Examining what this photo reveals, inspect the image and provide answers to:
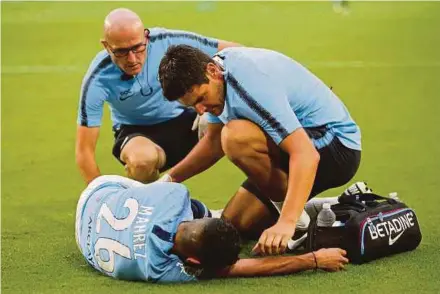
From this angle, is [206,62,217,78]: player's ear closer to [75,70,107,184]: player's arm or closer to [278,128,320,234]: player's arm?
[278,128,320,234]: player's arm

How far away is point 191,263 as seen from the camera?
4.41m

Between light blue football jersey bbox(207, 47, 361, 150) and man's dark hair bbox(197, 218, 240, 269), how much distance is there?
0.47 meters

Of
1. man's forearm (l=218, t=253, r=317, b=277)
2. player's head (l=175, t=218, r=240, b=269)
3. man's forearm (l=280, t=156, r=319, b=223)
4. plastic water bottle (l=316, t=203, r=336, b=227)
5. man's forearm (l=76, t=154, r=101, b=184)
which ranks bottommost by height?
man's forearm (l=76, t=154, r=101, b=184)

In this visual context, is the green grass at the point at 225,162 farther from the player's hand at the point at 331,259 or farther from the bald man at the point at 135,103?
the bald man at the point at 135,103

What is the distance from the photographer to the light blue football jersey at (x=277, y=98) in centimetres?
451

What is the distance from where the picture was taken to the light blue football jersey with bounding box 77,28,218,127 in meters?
5.76

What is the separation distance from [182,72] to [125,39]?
3.91ft

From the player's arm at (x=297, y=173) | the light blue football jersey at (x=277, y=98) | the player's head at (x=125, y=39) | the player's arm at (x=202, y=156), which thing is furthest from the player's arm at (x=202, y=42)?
the player's arm at (x=297, y=173)

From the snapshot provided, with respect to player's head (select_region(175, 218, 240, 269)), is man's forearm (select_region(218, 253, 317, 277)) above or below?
below

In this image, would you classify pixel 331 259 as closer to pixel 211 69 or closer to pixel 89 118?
pixel 211 69

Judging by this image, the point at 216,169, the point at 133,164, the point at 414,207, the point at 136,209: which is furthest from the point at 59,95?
the point at 136,209

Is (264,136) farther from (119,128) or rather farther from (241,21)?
(241,21)

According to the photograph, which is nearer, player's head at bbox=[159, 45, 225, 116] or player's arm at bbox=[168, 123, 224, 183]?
player's head at bbox=[159, 45, 225, 116]

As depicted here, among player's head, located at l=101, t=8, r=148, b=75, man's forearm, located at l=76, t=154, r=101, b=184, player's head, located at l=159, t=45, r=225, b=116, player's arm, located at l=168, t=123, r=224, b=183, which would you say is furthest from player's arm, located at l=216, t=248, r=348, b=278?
player's head, located at l=101, t=8, r=148, b=75
